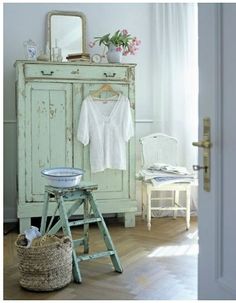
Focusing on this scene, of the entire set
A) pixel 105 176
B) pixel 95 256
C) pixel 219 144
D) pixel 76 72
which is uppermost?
pixel 76 72

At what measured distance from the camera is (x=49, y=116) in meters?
3.97

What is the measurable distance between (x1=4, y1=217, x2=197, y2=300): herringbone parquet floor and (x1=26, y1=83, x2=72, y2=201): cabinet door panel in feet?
1.89

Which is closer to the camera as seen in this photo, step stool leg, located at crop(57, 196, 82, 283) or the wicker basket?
the wicker basket

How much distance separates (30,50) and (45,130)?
2.54ft

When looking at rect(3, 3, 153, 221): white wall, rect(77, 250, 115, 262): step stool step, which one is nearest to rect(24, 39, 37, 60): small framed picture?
rect(3, 3, 153, 221): white wall

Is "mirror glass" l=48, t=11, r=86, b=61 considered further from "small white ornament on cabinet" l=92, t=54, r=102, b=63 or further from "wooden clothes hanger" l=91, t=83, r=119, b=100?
"wooden clothes hanger" l=91, t=83, r=119, b=100

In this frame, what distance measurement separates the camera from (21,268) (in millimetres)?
2682

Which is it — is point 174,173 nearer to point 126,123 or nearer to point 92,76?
point 126,123

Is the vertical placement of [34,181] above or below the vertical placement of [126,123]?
below

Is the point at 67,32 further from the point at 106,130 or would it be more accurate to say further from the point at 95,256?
the point at 95,256

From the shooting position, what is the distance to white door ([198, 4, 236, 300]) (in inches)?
59.4

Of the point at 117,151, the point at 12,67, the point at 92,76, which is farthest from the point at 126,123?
the point at 12,67

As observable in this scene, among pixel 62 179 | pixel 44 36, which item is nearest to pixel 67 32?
pixel 44 36

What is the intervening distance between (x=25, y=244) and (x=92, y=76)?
1828 millimetres
